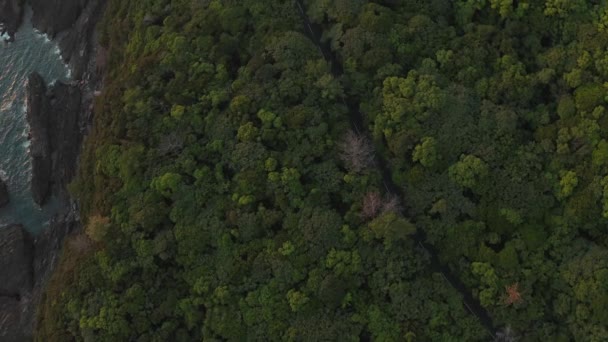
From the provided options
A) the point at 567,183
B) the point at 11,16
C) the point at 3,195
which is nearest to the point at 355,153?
the point at 567,183

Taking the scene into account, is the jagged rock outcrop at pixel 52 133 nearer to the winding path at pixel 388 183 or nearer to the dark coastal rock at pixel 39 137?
the dark coastal rock at pixel 39 137

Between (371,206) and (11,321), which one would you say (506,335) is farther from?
(11,321)

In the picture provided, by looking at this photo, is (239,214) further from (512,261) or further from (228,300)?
(512,261)

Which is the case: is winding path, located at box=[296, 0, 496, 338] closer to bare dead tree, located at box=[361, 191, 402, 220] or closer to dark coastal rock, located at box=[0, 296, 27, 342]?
bare dead tree, located at box=[361, 191, 402, 220]

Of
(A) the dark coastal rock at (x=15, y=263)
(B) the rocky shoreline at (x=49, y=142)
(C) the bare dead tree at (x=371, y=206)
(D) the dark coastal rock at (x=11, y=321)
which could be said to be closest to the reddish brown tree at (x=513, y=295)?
(C) the bare dead tree at (x=371, y=206)

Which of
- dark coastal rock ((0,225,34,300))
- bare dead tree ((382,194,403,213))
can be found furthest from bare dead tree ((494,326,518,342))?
dark coastal rock ((0,225,34,300))
